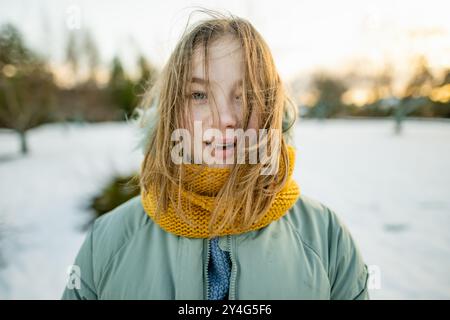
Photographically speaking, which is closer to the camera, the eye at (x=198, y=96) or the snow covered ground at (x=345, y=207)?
the eye at (x=198, y=96)

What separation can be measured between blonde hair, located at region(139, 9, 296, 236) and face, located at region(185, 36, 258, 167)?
22 mm

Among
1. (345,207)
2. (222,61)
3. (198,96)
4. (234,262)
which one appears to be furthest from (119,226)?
(345,207)

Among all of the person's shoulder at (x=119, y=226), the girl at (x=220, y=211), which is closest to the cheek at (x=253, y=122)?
the girl at (x=220, y=211)

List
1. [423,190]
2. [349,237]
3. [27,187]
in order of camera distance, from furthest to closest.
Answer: [27,187] < [423,190] < [349,237]

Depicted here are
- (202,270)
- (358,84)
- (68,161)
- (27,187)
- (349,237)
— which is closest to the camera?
(202,270)

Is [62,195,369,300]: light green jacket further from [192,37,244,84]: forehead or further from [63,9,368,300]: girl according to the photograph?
[192,37,244,84]: forehead

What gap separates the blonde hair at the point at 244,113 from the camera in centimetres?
95

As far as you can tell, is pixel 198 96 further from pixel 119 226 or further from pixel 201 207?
pixel 119 226

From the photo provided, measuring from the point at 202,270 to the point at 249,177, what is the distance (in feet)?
1.16

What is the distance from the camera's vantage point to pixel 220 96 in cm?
92

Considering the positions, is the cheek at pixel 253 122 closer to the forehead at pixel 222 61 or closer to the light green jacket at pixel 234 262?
the forehead at pixel 222 61

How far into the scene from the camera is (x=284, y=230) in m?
1.04
